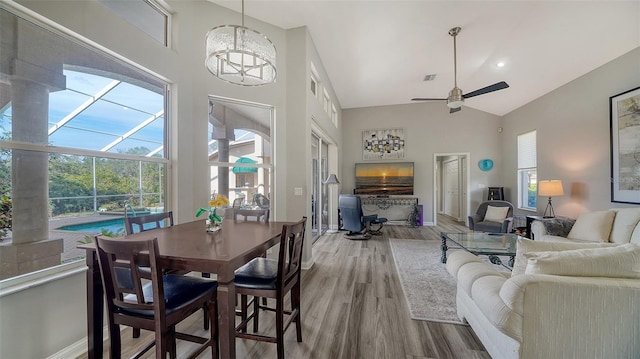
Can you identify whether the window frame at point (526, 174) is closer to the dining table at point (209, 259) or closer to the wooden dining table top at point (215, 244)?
the wooden dining table top at point (215, 244)

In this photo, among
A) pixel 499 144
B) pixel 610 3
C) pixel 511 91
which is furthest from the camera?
pixel 499 144

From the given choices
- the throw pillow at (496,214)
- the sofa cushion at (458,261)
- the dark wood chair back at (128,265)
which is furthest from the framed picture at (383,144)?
the dark wood chair back at (128,265)

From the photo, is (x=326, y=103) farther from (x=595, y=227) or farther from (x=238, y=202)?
(x=595, y=227)

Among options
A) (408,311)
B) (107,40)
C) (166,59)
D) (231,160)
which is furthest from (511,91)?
(107,40)

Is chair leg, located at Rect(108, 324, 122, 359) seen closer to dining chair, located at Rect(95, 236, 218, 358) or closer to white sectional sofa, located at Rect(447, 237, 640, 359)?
dining chair, located at Rect(95, 236, 218, 358)

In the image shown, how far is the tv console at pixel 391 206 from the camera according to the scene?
6686mm

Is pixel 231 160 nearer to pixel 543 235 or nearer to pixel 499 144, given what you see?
pixel 543 235

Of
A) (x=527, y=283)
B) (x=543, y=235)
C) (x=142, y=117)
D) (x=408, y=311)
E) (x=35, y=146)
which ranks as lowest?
(x=408, y=311)

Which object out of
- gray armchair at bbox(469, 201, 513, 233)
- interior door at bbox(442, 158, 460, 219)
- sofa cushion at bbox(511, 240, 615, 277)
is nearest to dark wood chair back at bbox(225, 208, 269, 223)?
sofa cushion at bbox(511, 240, 615, 277)

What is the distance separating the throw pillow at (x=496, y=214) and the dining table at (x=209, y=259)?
511 cm

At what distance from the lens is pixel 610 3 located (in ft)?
8.85

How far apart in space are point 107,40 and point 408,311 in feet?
11.9

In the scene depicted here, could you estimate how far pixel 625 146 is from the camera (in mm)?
3234

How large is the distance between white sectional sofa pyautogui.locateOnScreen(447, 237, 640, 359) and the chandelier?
2350mm
